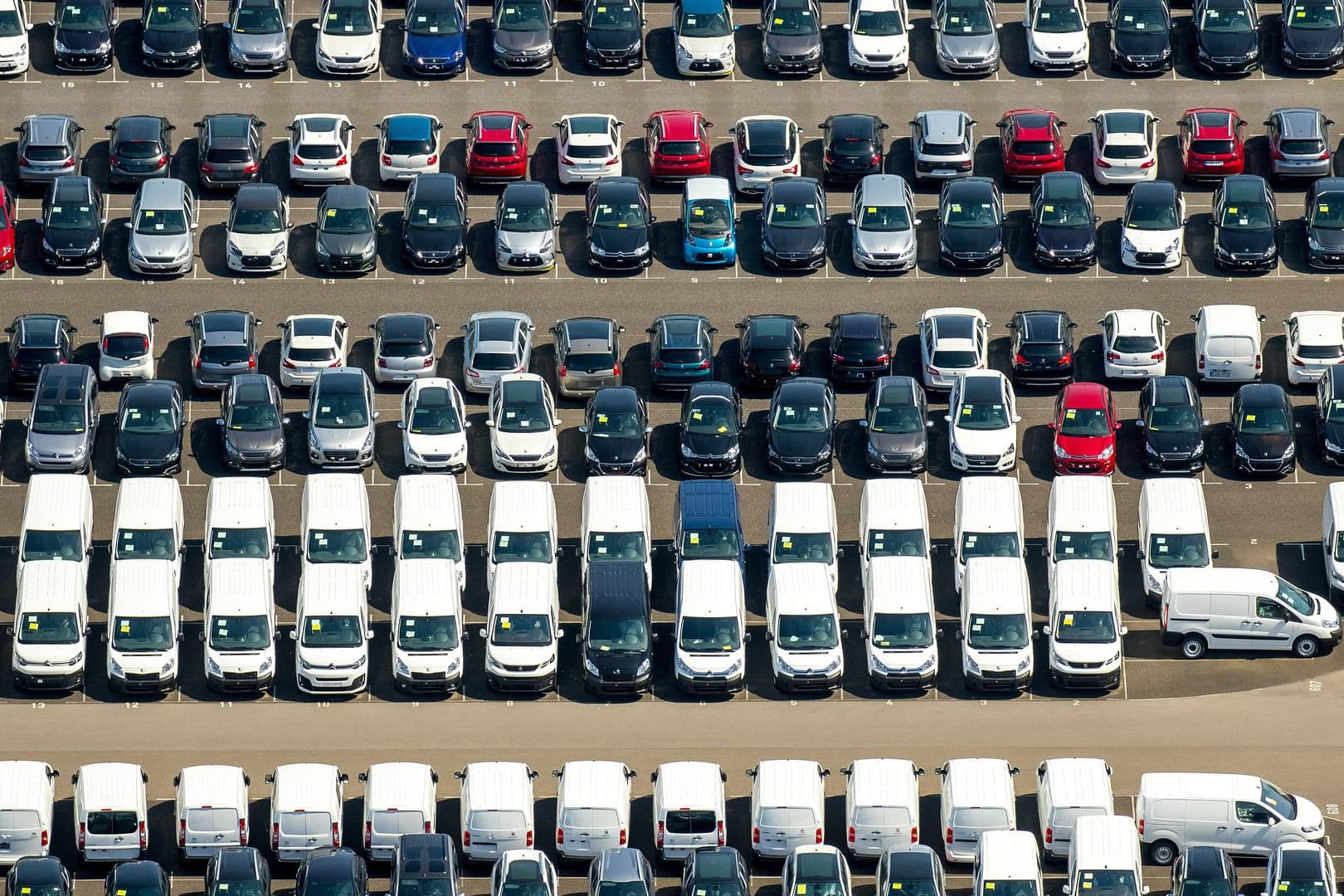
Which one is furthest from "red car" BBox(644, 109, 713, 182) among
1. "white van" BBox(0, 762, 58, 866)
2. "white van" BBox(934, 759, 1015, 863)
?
"white van" BBox(0, 762, 58, 866)

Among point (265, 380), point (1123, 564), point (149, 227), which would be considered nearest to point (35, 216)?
point (149, 227)

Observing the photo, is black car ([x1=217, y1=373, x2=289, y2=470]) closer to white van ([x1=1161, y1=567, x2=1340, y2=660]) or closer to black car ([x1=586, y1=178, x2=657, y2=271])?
black car ([x1=586, y1=178, x2=657, y2=271])

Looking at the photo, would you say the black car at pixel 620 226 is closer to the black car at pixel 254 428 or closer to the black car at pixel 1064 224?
the black car at pixel 1064 224

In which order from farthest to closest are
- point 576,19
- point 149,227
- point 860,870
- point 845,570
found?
point 576,19, point 149,227, point 845,570, point 860,870

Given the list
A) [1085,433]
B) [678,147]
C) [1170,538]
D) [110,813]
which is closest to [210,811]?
[110,813]

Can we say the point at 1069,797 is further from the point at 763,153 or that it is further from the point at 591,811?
the point at 763,153

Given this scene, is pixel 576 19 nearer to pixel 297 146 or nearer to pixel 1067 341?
pixel 297 146

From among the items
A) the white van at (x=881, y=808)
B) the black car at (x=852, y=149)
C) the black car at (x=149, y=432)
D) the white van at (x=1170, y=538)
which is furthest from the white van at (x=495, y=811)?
the black car at (x=852, y=149)
